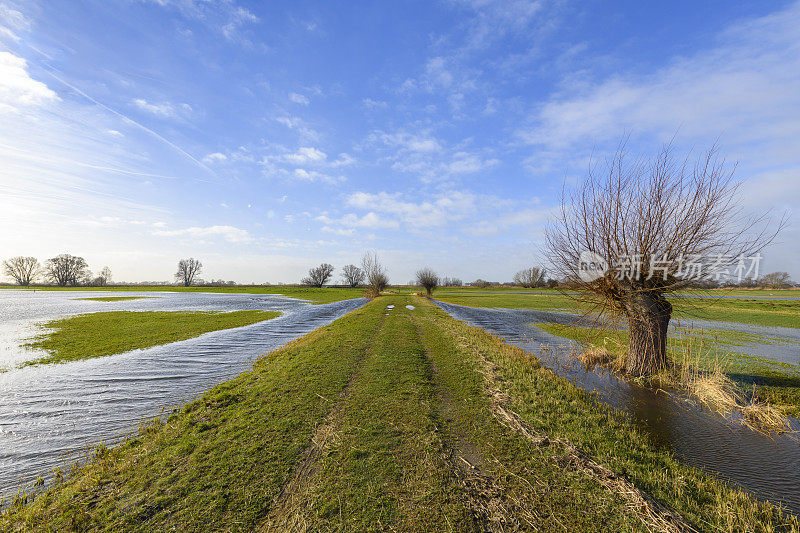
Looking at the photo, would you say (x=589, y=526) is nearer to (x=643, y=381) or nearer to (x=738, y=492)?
(x=738, y=492)

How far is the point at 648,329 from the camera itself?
36.4 feet

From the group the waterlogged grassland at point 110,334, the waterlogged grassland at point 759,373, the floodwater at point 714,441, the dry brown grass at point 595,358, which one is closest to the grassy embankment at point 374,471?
the floodwater at point 714,441

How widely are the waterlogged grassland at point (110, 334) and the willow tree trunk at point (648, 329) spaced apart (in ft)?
76.9

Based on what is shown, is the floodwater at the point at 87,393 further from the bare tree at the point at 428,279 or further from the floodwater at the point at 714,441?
the bare tree at the point at 428,279

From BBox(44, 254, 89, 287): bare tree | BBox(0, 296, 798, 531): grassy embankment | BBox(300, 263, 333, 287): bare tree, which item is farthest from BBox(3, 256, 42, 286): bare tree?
BBox(0, 296, 798, 531): grassy embankment

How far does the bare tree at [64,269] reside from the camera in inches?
4434

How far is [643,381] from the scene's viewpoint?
10.8m

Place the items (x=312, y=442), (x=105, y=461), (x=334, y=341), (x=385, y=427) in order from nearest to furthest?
(x=105, y=461) → (x=312, y=442) → (x=385, y=427) → (x=334, y=341)

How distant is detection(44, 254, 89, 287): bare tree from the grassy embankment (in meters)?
160

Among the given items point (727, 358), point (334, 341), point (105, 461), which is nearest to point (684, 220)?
point (727, 358)

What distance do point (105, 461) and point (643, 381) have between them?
15483mm

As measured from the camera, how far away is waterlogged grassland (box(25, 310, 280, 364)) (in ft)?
47.2

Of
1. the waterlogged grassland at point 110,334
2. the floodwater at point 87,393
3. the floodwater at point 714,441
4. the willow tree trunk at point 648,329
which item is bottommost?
the floodwater at point 714,441

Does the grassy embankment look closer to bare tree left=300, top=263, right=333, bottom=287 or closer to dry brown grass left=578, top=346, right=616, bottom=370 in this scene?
dry brown grass left=578, top=346, right=616, bottom=370
